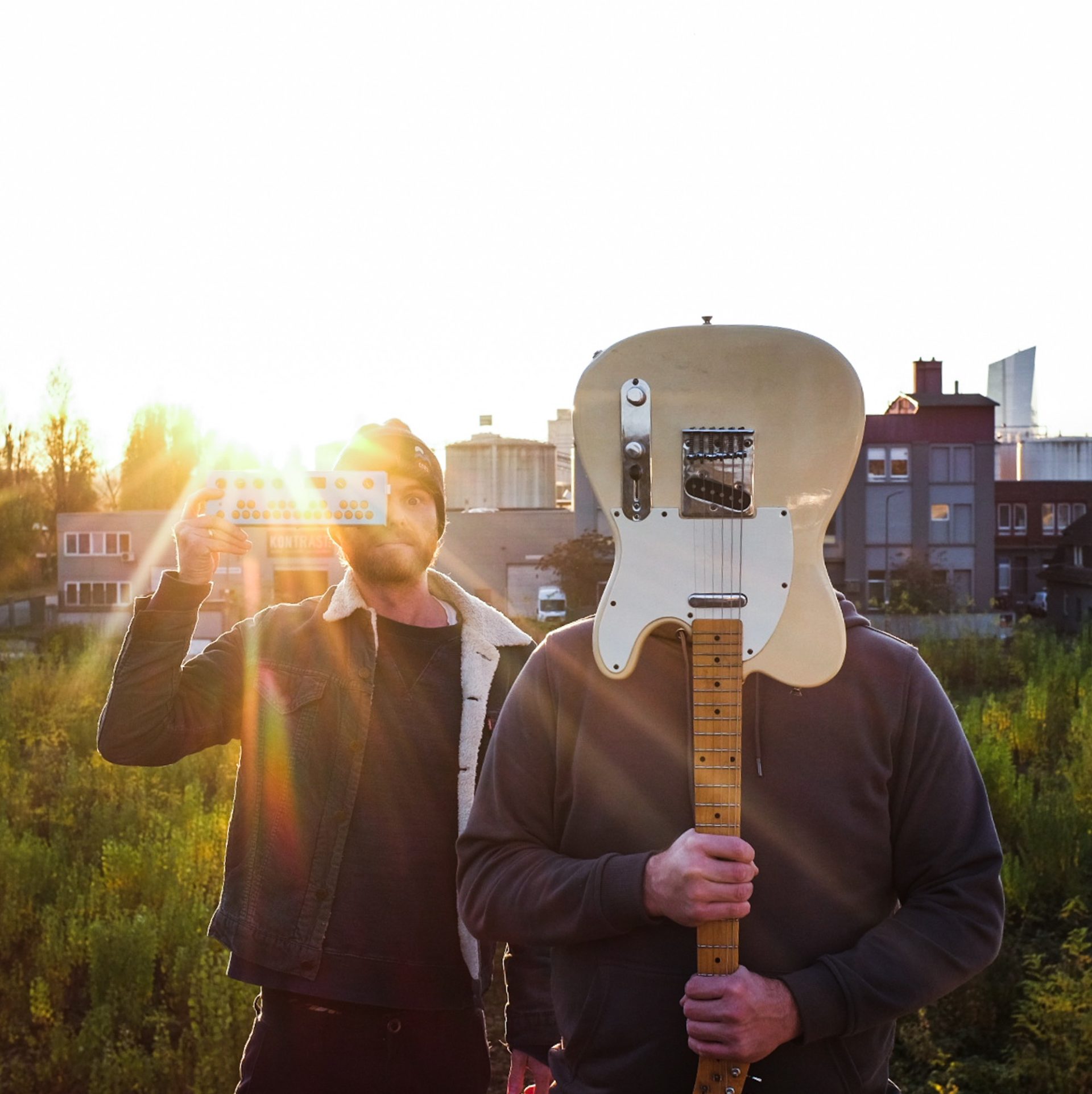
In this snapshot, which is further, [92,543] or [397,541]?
[92,543]

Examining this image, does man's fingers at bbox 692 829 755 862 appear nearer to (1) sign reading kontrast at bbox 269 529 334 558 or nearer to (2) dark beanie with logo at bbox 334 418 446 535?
(1) sign reading kontrast at bbox 269 529 334 558

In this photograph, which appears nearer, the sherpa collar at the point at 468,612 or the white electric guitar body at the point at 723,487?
the white electric guitar body at the point at 723,487

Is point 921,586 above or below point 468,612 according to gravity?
below

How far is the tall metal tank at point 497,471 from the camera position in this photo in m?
39.4

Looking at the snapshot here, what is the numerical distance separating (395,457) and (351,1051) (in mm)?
1228

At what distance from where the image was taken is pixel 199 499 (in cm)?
216

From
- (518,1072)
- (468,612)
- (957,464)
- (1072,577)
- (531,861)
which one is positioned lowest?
(1072,577)

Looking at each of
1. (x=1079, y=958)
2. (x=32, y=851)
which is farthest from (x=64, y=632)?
(x=1079, y=958)

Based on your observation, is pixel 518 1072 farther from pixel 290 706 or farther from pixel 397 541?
pixel 397 541

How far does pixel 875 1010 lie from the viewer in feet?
4.89

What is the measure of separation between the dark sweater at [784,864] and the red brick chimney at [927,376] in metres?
32.0

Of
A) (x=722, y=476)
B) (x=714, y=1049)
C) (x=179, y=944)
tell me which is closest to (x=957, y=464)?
(x=179, y=944)

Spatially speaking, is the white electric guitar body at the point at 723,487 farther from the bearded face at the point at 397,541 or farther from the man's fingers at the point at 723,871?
the bearded face at the point at 397,541

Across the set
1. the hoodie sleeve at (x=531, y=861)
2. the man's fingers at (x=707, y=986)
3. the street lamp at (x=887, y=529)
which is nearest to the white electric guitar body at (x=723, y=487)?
the hoodie sleeve at (x=531, y=861)
